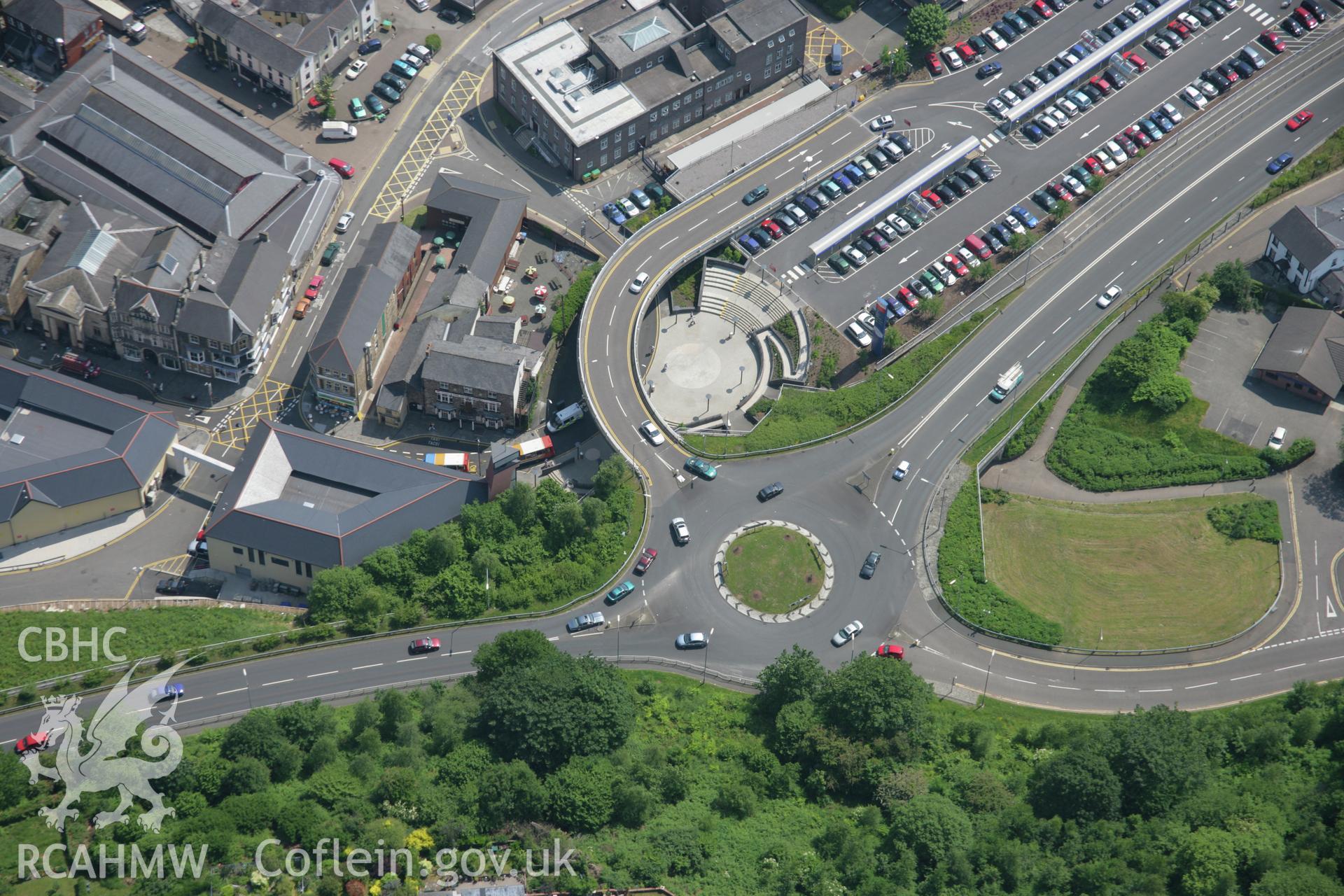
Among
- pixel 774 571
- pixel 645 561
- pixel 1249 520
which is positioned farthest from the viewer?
pixel 1249 520

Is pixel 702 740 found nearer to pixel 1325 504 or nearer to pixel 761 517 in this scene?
pixel 761 517

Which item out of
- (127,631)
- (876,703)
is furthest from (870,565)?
(127,631)

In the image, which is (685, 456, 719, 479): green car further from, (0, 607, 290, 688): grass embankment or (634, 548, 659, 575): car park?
(0, 607, 290, 688): grass embankment

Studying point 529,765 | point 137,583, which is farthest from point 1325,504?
point 137,583

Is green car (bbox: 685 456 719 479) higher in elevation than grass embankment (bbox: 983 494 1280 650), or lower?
higher

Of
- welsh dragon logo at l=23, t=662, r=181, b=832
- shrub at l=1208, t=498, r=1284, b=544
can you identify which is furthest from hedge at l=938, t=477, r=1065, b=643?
welsh dragon logo at l=23, t=662, r=181, b=832

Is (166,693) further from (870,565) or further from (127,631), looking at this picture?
(870,565)

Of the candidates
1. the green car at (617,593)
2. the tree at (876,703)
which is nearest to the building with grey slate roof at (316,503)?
the green car at (617,593)
